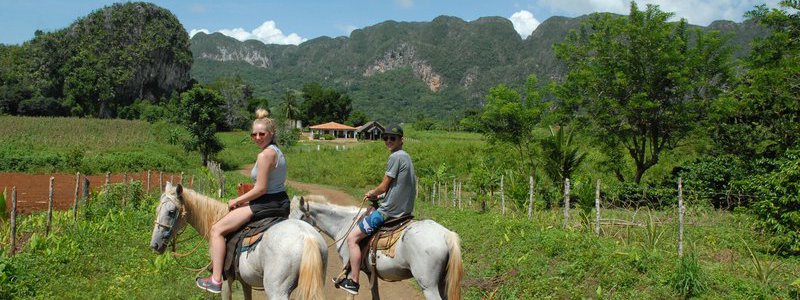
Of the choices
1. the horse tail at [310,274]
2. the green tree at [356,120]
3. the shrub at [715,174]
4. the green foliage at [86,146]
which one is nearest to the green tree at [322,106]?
the green tree at [356,120]

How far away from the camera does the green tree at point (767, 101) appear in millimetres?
15982

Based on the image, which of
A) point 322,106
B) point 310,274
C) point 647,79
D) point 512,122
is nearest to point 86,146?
point 512,122

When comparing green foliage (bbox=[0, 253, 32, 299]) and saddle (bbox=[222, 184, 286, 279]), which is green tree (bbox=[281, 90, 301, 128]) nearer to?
green foliage (bbox=[0, 253, 32, 299])

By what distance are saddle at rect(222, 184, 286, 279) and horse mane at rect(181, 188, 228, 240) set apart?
66 centimetres

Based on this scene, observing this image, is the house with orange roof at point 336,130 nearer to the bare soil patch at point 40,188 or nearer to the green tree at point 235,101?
the green tree at point 235,101

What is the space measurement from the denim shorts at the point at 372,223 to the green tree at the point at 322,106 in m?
89.1

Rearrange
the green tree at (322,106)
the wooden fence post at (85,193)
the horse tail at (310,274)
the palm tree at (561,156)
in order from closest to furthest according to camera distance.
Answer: the horse tail at (310,274)
the wooden fence post at (85,193)
the palm tree at (561,156)
the green tree at (322,106)

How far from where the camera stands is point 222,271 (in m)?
5.29

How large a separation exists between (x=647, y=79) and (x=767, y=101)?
393cm

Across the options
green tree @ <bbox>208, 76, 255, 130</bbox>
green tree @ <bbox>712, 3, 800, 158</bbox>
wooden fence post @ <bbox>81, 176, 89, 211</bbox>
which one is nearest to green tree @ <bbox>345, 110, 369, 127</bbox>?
green tree @ <bbox>208, 76, 255, 130</bbox>

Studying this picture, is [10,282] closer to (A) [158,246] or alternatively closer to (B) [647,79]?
(A) [158,246]

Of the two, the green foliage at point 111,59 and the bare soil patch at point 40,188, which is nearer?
the bare soil patch at point 40,188

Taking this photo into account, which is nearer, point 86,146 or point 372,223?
point 372,223

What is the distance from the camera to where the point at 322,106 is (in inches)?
3743
